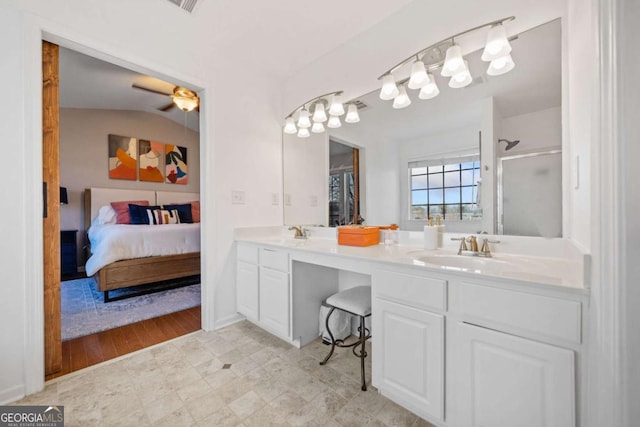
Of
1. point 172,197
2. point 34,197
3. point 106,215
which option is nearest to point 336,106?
point 34,197

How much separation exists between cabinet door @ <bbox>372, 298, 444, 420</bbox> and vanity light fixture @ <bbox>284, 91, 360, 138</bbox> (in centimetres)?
159

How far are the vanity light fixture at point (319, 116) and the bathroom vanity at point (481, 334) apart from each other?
50.1 inches

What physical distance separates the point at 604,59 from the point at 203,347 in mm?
2521

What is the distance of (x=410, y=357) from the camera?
45.9 inches

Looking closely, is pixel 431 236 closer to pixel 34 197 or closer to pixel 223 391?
pixel 223 391

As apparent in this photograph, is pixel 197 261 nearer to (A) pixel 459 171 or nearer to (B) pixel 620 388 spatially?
(A) pixel 459 171

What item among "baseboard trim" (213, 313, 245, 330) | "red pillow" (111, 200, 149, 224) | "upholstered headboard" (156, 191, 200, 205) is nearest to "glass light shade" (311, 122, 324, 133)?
"baseboard trim" (213, 313, 245, 330)

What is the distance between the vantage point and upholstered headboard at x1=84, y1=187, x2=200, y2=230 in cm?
413

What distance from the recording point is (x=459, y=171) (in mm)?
1604

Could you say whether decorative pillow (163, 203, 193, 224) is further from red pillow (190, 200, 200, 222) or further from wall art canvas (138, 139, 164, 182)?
wall art canvas (138, 139, 164, 182)

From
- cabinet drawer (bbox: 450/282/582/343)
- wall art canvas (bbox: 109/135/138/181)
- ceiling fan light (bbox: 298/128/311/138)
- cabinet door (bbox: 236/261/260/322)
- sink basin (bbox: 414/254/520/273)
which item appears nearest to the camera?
cabinet drawer (bbox: 450/282/582/343)

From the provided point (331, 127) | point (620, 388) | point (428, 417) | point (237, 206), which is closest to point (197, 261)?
point (237, 206)

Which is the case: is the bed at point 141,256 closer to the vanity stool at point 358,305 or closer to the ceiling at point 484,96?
the vanity stool at point 358,305

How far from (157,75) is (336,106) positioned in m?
1.44
